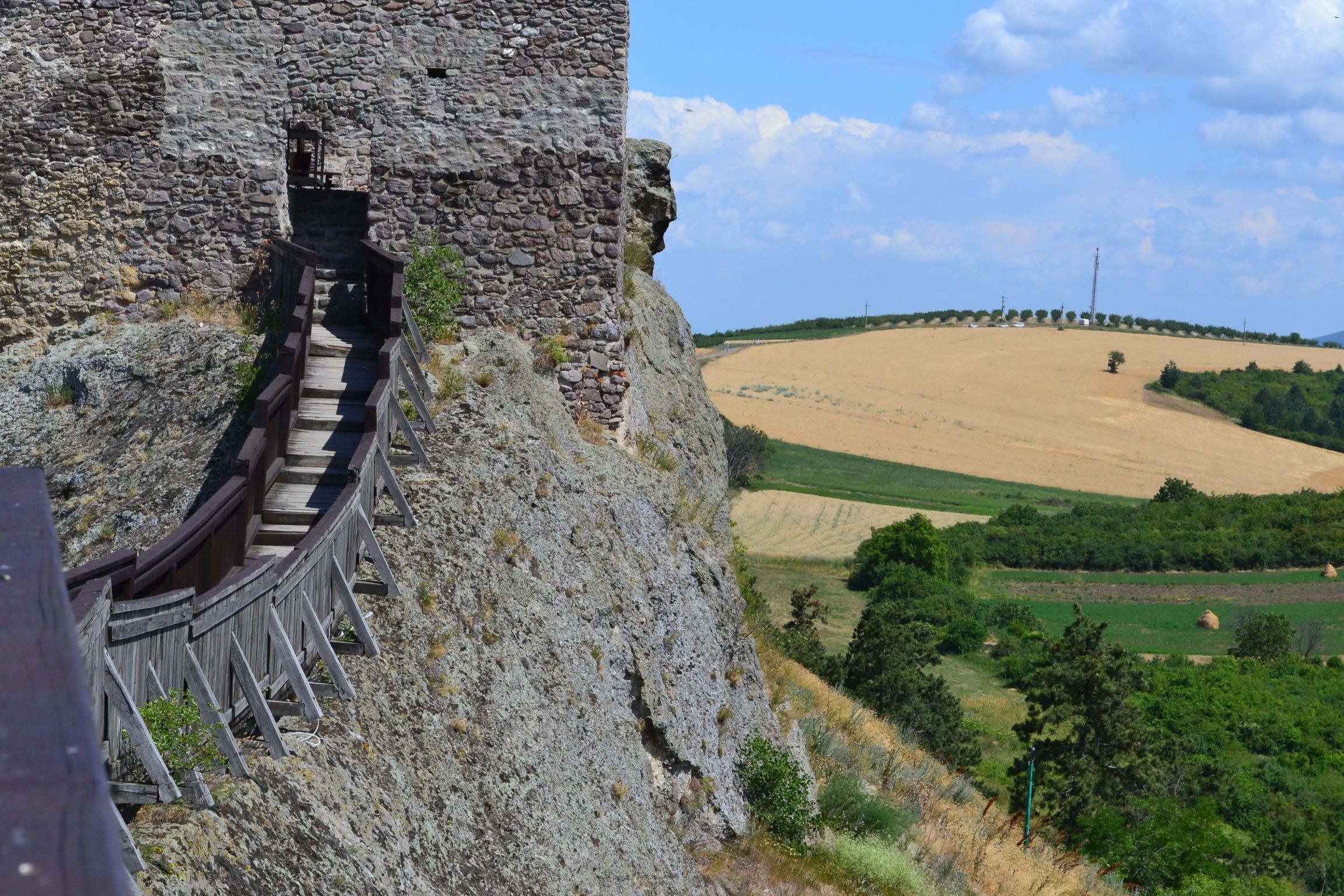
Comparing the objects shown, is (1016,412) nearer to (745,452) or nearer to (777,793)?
(745,452)

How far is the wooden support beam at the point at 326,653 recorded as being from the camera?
7137 mm

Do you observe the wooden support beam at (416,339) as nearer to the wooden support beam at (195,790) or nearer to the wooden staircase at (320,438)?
the wooden staircase at (320,438)

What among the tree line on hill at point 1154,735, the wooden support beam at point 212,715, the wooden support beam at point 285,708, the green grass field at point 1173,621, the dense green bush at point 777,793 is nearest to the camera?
the wooden support beam at point 212,715

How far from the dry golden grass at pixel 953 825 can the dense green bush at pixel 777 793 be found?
2620 millimetres

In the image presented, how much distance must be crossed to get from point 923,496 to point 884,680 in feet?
149

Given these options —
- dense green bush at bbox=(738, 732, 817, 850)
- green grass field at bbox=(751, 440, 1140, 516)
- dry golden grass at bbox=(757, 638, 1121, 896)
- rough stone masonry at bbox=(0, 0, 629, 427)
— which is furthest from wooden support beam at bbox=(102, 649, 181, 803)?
green grass field at bbox=(751, 440, 1140, 516)

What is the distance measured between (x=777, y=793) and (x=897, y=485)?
70.0 m

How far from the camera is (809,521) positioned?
70875 mm

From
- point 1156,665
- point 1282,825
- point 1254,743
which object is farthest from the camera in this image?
point 1156,665

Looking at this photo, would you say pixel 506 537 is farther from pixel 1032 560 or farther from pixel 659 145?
pixel 1032 560

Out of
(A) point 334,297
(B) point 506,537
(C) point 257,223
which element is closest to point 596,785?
(B) point 506,537

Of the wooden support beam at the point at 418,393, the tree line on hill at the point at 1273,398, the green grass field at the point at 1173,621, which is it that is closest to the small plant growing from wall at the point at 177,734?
the wooden support beam at the point at 418,393

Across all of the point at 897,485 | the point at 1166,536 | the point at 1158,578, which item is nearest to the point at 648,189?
the point at 1158,578

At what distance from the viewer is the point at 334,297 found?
45.1 feet
